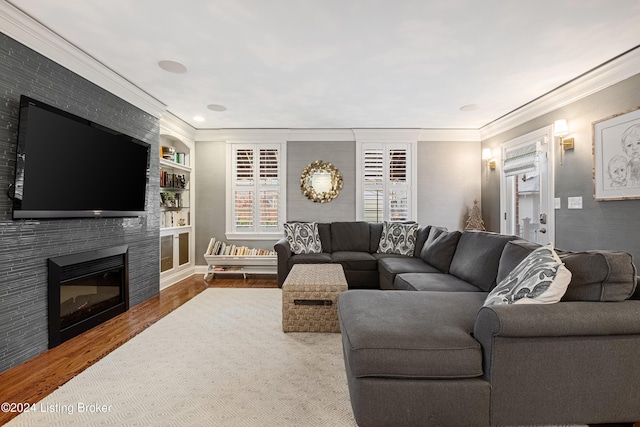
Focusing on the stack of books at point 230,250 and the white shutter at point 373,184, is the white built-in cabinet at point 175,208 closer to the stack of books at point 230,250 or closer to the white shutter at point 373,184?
the stack of books at point 230,250

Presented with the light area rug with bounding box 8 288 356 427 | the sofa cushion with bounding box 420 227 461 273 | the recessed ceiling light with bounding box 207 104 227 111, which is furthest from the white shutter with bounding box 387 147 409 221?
the light area rug with bounding box 8 288 356 427

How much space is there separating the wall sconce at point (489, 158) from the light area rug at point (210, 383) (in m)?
4.04

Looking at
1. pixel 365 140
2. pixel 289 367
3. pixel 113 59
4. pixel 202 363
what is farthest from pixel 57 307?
pixel 365 140

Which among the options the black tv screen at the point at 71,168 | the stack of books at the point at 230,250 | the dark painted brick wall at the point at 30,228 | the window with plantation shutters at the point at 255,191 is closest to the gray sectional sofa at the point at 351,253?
the stack of books at the point at 230,250

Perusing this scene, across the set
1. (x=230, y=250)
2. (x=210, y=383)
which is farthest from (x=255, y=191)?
(x=210, y=383)

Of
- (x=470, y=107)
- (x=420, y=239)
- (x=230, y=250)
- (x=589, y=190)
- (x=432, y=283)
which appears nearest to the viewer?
(x=432, y=283)

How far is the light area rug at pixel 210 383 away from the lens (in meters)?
1.61

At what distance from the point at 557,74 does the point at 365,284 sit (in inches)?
125

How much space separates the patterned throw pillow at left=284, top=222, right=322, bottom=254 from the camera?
4.54m

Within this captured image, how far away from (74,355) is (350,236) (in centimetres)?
348

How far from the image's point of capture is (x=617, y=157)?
2.89 metres

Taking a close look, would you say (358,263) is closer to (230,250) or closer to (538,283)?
(230,250)

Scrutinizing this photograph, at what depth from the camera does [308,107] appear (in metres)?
4.15

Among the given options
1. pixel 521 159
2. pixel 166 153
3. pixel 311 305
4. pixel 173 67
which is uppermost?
pixel 173 67
